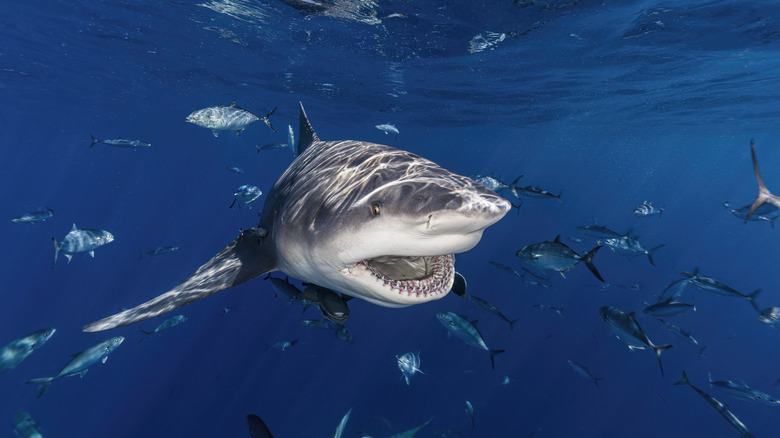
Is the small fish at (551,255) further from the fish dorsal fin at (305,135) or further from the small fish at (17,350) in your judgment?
the small fish at (17,350)

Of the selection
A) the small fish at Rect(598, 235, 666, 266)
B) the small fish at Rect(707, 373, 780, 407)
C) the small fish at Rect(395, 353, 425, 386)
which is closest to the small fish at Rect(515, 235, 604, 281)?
the small fish at Rect(395, 353, 425, 386)

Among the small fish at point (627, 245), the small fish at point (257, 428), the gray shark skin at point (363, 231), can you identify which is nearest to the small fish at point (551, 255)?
the small fish at point (627, 245)

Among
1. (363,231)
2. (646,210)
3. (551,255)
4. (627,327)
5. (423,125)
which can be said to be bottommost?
(423,125)

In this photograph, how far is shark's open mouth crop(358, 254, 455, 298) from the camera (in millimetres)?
2398

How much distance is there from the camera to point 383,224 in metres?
2.08

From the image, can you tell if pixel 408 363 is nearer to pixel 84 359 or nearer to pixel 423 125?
pixel 84 359

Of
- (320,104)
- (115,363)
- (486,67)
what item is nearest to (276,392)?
(115,363)

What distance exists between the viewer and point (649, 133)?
111ft

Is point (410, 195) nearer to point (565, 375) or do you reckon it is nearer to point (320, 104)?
point (565, 375)

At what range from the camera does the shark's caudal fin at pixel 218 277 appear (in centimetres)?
290

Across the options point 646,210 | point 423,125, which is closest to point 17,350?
point 646,210

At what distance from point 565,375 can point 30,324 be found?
47.0m

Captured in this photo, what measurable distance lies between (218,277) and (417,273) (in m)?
1.64

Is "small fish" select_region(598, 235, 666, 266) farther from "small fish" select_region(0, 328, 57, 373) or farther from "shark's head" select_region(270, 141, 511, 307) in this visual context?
"small fish" select_region(0, 328, 57, 373)
